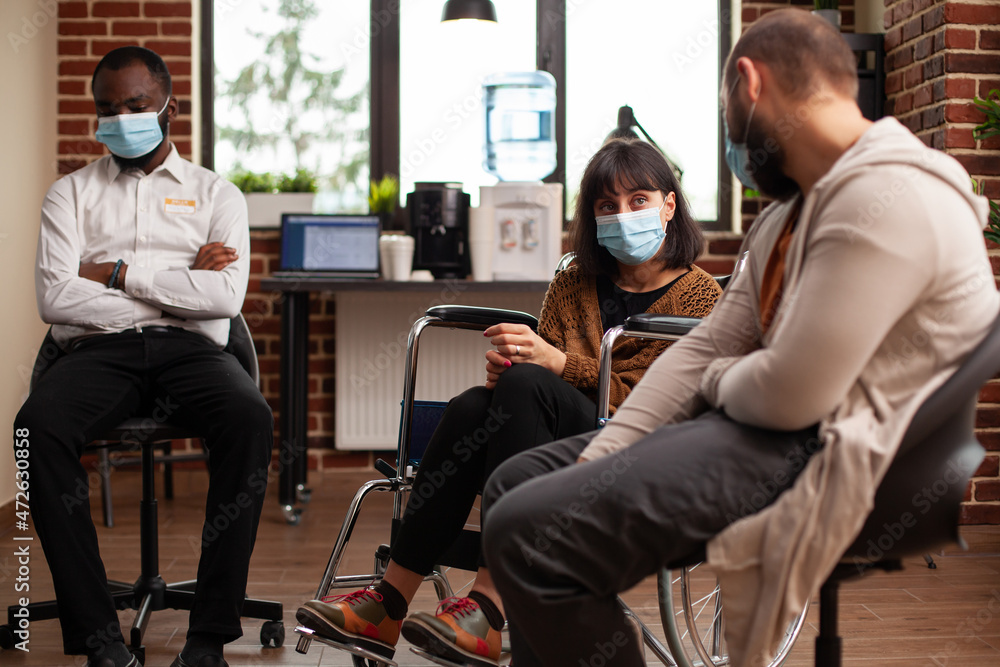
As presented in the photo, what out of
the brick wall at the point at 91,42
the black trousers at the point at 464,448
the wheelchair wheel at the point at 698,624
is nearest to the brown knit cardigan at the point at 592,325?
the black trousers at the point at 464,448

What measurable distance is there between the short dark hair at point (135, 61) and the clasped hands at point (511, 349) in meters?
1.12

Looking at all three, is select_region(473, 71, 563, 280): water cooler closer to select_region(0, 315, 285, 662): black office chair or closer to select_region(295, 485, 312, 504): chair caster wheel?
select_region(295, 485, 312, 504): chair caster wheel

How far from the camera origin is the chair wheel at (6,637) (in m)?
1.88

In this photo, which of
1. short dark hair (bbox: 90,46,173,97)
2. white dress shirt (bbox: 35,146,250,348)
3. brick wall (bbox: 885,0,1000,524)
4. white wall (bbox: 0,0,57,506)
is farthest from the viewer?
white wall (bbox: 0,0,57,506)

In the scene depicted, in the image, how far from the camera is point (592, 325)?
1.77 metres

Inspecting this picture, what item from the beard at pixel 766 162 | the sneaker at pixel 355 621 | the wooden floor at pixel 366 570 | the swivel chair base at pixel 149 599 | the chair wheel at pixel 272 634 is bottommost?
the wooden floor at pixel 366 570

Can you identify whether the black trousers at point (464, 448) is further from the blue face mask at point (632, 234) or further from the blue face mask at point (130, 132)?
the blue face mask at point (130, 132)

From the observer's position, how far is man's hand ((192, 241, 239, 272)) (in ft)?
6.75

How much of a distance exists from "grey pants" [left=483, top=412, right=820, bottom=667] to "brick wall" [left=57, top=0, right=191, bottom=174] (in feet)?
9.54

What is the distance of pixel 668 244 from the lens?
1.85m

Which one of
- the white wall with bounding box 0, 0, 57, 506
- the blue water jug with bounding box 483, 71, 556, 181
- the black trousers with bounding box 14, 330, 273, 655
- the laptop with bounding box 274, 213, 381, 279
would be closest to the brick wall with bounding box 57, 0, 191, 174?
the white wall with bounding box 0, 0, 57, 506

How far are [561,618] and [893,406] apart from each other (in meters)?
0.45

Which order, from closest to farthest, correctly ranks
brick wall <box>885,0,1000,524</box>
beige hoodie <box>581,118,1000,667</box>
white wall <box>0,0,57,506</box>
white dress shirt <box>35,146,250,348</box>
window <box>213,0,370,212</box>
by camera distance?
beige hoodie <box>581,118,1000,667</box> → white dress shirt <box>35,146,250,348</box> → brick wall <box>885,0,1000,524</box> → white wall <box>0,0,57,506</box> → window <box>213,0,370,212</box>

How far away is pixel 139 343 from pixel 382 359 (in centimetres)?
153
